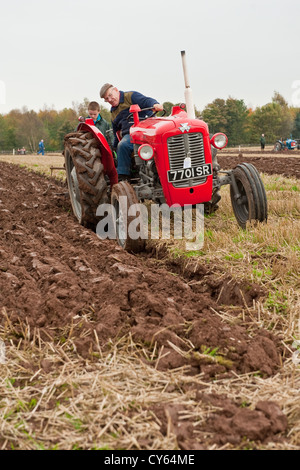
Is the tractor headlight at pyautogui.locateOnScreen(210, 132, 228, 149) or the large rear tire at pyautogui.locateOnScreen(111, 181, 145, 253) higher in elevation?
the tractor headlight at pyautogui.locateOnScreen(210, 132, 228, 149)

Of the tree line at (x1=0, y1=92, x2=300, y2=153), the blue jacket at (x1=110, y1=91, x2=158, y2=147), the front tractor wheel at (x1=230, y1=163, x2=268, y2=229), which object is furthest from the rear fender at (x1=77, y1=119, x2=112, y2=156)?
the tree line at (x1=0, y1=92, x2=300, y2=153)

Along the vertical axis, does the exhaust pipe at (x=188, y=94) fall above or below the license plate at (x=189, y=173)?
above

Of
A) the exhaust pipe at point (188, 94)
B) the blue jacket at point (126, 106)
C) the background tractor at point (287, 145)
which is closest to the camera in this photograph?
the exhaust pipe at point (188, 94)

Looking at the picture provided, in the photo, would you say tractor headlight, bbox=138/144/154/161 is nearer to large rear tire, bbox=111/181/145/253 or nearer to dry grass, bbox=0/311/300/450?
large rear tire, bbox=111/181/145/253

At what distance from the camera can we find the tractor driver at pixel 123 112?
5855 mm

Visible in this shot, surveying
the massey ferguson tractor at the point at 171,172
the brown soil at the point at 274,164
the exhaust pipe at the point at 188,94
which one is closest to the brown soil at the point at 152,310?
the massey ferguson tractor at the point at 171,172

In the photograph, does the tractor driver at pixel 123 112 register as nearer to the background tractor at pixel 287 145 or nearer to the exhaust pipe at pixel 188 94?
the exhaust pipe at pixel 188 94

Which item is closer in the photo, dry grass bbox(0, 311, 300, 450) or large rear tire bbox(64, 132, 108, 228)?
dry grass bbox(0, 311, 300, 450)

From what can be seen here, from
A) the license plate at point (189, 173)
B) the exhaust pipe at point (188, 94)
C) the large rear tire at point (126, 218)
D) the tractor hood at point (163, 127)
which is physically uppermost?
the exhaust pipe at point (188, 94)

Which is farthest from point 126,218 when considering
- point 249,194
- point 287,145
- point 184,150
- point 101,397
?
point 287,145

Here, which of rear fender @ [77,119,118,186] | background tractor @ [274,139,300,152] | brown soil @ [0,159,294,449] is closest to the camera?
brown soil @ [0,159,294,449]

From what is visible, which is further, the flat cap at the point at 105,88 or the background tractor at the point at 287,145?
the background tractor at the point at 287,145

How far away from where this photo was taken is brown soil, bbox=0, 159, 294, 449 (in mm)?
2297

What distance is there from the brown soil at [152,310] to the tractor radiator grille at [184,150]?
894 millimetres
